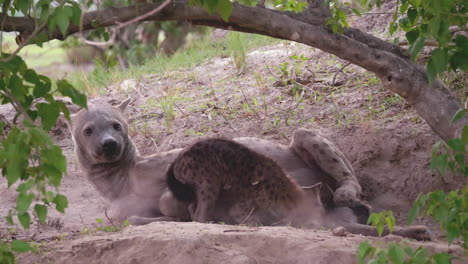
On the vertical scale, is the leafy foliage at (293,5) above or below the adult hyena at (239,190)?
above

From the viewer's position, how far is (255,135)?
6590mm

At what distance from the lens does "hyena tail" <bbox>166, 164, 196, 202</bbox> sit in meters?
5.10

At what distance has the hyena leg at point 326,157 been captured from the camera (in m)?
5.32

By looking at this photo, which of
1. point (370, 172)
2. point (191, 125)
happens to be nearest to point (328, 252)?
point (370, 172)

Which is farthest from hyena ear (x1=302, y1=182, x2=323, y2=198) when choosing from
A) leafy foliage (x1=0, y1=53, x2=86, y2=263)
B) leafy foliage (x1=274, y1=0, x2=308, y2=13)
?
leafy foliage (x1=0, y1=53, x2=86, y2=263)

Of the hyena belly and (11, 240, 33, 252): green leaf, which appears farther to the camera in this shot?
the hyena belly

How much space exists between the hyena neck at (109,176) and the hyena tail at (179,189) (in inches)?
29.9

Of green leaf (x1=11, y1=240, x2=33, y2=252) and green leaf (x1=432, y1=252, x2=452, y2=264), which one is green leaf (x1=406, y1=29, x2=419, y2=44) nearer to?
green leaf (x1=432, y1=252, x2=452, y2=264)

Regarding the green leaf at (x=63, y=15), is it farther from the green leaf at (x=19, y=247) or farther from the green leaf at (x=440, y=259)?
the green leaf at (x=440, y=259)

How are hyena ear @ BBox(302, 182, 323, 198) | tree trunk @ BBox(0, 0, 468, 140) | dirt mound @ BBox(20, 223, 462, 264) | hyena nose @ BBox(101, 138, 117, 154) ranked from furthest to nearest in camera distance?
hyena nose @ BBox(101, 138, 117, 154), hyena ear @ BBox(302, 182, 323, 198), tree trunk @ BBox(0, 0, 468, 140), dirt mound @ BBox(20, 223, 462, 264)

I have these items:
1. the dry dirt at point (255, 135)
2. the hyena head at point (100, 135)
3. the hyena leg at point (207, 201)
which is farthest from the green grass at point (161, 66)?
the hyena leg at point (207, 201)

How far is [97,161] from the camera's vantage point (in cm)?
573

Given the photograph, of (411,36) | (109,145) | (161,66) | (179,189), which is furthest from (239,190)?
(161,66)

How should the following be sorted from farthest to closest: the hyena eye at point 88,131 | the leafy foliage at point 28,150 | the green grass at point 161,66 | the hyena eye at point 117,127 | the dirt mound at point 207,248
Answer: the green grass at point 161,66 < the hyena eye at point 117,127 < the hyena eye at point 88,131 < the dirt mound at point 207,248 < the leafy foliage at point 28,150
